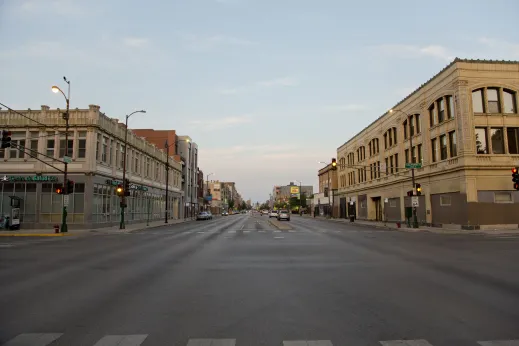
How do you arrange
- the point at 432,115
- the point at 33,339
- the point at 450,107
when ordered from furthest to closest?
the point at 432,115 < the point at 450,107 < the point at 33,339

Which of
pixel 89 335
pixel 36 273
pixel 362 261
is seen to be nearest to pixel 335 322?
pixel 89 335

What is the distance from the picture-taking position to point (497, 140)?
108ft

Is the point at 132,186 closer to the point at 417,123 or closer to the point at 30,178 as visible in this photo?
the point at 30,178

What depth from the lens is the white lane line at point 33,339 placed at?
17.3ft

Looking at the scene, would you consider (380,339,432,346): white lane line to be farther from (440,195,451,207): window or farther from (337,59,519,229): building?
(440,195,451,207): window

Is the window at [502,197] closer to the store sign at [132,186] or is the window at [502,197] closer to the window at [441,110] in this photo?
the window at [441,110]

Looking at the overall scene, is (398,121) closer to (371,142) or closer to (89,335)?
(371,142)

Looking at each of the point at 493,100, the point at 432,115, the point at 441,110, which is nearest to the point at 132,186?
the point at 432,115

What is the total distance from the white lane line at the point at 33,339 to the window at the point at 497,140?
36.5 m

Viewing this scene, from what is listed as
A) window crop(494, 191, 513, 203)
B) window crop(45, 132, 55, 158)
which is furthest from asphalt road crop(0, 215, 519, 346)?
window crop(45, 132, 55, 158)

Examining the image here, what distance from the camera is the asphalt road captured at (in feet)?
18.2

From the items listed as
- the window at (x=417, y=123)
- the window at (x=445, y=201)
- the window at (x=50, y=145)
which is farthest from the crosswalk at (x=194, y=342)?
the window at (x=417, y=123)

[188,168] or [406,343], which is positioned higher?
[188,168]

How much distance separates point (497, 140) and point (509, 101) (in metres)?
3.99
